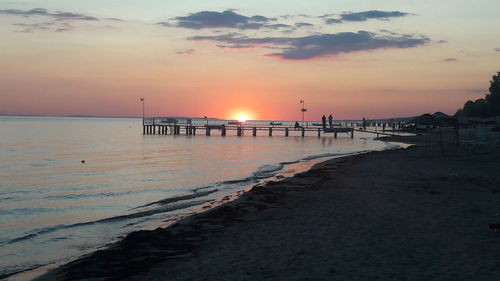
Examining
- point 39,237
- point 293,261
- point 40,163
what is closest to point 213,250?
point 293,261

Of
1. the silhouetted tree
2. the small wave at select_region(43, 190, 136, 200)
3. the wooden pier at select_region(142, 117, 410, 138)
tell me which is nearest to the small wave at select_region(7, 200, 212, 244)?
the small wave at select_region(43, 190, 136, 200)

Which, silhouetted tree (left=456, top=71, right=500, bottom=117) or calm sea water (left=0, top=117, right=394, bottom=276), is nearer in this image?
calm sea water (left=0, top=117, right=394, bottom=276)

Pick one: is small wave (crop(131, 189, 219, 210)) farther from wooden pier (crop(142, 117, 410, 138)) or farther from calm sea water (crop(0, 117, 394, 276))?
wooden pier (crop(142, 117, 410, 138))

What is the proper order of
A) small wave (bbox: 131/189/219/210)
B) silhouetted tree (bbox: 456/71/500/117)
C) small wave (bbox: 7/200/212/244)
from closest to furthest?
small wave (bbox: 7/200/212/244)
small wave (bbox: 131/189/219/210)
silhouetted tree (bbox: 456/71/500/117)

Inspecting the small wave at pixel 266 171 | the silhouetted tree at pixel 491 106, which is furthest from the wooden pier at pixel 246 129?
the small wave at pixel 266 171

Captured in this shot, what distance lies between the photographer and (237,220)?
1159cm

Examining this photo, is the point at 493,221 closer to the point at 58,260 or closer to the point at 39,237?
the point at 58,260

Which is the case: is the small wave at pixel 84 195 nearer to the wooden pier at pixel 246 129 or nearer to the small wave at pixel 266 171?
the small wave at pixel 266 171

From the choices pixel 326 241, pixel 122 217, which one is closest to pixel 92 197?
pixel 122 217

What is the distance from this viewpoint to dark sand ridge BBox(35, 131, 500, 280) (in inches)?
279

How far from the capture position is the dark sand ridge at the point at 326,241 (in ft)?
23.3

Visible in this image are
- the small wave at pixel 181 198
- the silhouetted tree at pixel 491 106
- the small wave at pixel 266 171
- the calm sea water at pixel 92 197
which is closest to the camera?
the calm sea water at pixel 92 197

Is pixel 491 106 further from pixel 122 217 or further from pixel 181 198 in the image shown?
pixel 122 217

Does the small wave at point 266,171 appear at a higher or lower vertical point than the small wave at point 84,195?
higher
